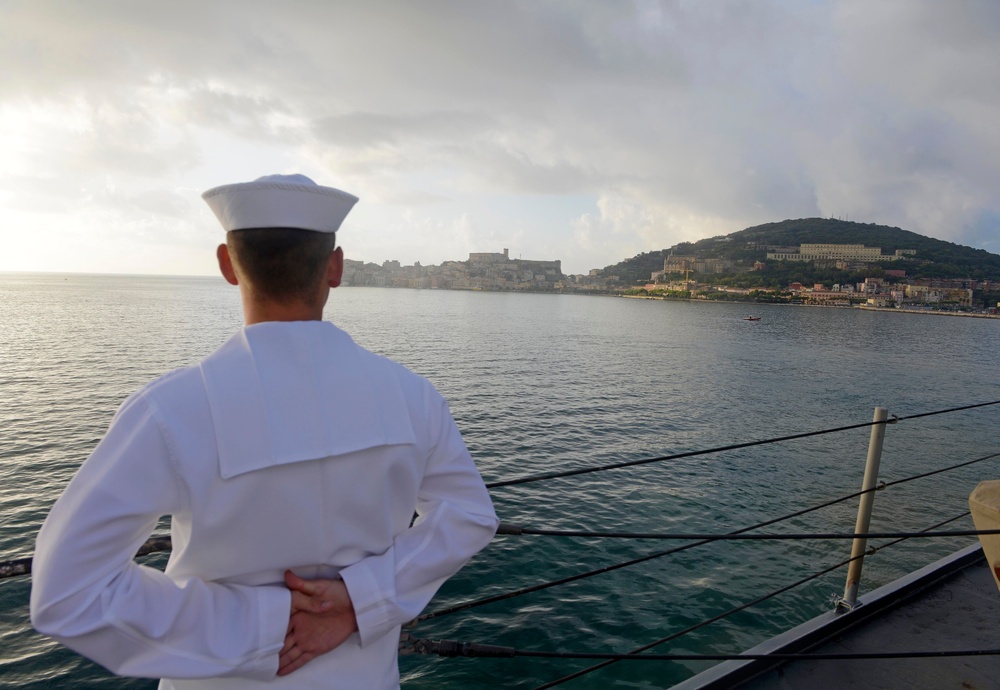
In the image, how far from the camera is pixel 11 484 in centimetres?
1195

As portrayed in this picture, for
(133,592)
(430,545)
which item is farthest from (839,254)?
(133,592)

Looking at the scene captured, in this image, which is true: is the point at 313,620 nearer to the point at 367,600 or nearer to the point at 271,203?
the point at 367,600

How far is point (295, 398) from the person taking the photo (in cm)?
107

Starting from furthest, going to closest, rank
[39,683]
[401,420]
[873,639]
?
[39,683] < [873,639] < [401,420]

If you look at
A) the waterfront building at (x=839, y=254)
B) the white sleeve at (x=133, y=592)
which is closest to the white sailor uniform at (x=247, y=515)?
the white sleeve at (x=133, y=592)

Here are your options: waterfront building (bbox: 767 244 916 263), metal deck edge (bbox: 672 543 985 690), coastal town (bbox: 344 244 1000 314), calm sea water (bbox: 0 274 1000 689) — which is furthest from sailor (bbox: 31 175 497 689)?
waterfront building (bbox: 767 244 916 263)

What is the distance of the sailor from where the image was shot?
959 mm

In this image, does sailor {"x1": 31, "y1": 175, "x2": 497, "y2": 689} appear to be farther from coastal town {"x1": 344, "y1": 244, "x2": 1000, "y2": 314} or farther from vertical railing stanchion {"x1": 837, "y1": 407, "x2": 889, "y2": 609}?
coastal town {"x1": 344, "y1": 244, "x2": 1000, "y2": 314}

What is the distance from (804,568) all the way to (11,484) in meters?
14.5

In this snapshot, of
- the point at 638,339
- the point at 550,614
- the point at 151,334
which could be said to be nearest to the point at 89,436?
the point at 550,614

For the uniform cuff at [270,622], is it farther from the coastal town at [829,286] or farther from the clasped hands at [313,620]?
the coastal town at [829,286]

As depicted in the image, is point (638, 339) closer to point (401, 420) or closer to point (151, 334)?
point (151, 334)

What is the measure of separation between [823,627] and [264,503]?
3.10 meters

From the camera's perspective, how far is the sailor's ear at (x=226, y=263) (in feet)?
3.95
